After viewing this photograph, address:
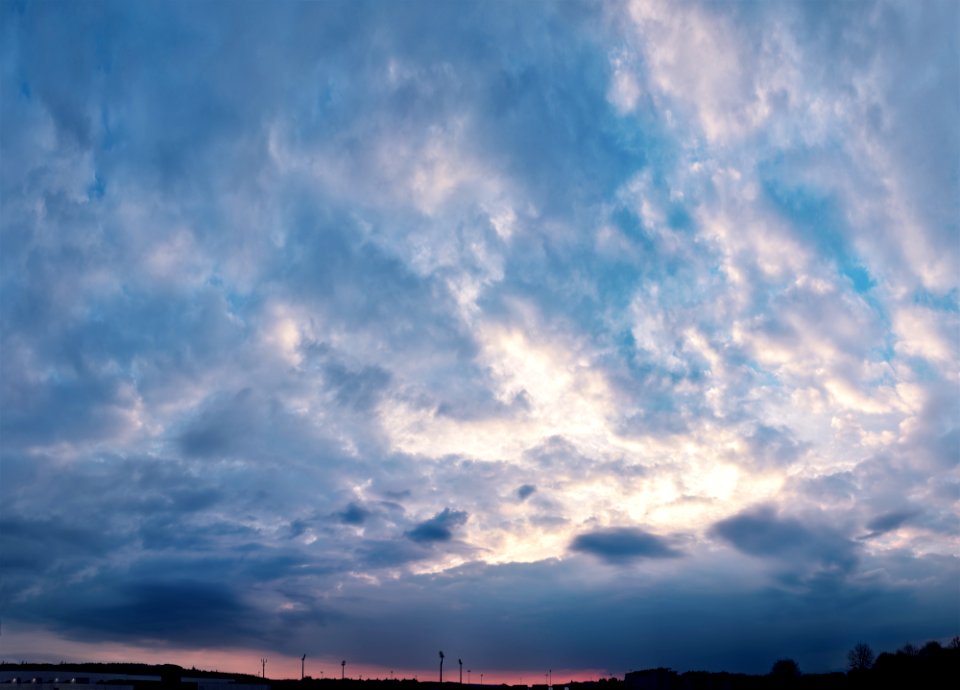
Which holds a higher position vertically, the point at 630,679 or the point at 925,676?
the point at 925,676

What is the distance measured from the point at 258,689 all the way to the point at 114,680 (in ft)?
140

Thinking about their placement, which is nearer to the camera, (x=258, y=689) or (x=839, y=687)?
(x=839, y=687)

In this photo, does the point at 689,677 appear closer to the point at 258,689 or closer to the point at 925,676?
the point at 925,676

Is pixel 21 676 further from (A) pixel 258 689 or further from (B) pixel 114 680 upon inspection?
(A) pixel 258 689

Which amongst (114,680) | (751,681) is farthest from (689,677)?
(114,680)

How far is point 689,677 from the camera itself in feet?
511

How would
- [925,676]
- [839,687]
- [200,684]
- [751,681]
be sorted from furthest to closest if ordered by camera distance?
[200,684], [751,681], [839,687], [925,676]

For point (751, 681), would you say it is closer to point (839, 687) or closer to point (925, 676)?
point (839, 687)

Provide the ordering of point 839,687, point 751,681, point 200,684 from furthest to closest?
1. point 200,684
2. point 751,681
3. point 839,687

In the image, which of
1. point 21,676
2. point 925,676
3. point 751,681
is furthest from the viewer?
point 21,676

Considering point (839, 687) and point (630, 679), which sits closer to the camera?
point (839, 687)

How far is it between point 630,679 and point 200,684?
324ft

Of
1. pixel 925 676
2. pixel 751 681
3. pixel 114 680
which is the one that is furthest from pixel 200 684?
pixel 925 676

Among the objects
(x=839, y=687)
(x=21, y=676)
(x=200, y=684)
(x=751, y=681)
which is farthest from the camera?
(x=21, y=676)
